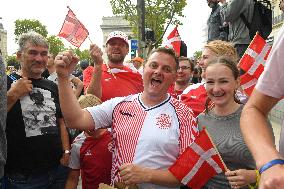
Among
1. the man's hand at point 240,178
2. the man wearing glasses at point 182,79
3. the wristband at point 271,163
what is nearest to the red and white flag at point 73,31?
the man wearing glasses at point 182,79

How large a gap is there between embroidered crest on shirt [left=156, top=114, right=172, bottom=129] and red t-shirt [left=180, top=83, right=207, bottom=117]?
3.01 feet

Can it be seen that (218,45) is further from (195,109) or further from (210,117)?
(210,117)

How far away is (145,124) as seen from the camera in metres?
2.75

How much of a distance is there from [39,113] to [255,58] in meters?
2.29

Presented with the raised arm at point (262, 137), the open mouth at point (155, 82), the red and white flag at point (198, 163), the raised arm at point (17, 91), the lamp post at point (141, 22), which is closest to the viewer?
the raised arm at point (262, 137)

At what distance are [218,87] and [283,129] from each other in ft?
4.89

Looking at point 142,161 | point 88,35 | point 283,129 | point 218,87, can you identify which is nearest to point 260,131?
point 283,129

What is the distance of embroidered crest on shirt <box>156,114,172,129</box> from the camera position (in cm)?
274

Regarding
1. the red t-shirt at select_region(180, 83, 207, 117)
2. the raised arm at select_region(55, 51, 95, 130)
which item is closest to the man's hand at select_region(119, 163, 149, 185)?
the raised arm at select_region(55, 51, 95, 130)

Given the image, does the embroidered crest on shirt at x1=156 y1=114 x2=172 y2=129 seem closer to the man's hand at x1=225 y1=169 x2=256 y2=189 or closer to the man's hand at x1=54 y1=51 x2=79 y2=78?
the man's hand at x1=225 y1=169 x2=256 y2=189

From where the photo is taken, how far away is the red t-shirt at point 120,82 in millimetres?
4293

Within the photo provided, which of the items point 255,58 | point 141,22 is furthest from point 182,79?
point 141,22

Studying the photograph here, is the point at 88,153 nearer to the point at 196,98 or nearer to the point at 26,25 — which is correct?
the point at 196,98

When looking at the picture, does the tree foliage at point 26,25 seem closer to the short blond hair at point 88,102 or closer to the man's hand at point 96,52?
the man's hand at point 96,52
